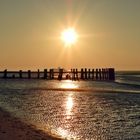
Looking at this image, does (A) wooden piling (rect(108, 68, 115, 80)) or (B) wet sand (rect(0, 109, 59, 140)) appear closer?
(B) wet sand (rect(0, 109, 59, 140))

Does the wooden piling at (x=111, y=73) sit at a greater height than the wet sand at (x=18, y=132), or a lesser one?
greater

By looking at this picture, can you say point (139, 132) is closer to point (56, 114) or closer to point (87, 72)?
point (56, 114)

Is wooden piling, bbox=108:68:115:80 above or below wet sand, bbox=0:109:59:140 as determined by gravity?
above

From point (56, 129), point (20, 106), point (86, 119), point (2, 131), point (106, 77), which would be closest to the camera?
point (2, 131)

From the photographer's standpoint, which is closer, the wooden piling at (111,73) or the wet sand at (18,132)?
the wet sand at (18,132)

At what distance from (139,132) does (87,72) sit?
222 ft

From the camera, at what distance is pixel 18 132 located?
15602 mm

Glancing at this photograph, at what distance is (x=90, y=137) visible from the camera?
639 inches

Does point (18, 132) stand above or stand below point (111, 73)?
below

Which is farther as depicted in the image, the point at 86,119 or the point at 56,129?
the point at 86,119

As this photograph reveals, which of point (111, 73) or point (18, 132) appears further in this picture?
point (111, 73)

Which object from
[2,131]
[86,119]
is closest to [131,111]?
[86,119]

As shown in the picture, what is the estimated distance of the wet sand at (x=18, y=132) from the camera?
14.5m

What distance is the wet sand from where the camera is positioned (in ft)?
47.7
